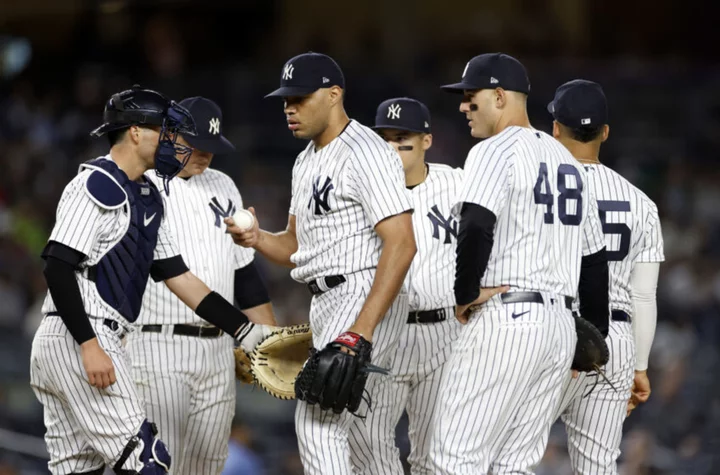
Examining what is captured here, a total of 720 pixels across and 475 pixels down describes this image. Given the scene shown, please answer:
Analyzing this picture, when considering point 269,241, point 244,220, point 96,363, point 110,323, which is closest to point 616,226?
point 269,241

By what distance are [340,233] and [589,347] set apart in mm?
1094

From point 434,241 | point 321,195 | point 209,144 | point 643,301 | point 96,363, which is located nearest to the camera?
point 96,363

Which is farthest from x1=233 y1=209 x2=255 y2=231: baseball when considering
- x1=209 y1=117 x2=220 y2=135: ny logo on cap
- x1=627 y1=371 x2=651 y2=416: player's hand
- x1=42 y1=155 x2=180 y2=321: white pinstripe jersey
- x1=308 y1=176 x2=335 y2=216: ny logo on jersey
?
x1=627 y1=371 x2=651 y2=416: player's hand

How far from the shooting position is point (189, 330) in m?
5.92

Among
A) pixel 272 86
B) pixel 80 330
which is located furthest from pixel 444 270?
pixel 272 86

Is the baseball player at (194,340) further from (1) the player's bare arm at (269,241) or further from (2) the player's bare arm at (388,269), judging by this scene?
(2) the player's bare arm at (388,269)

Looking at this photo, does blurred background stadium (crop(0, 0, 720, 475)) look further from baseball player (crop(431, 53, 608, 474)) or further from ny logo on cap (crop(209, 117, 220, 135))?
baseball player (crop(431, 53, 608, 474))

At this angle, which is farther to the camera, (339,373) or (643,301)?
(643,301)

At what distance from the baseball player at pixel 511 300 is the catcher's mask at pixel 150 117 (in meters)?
1.23

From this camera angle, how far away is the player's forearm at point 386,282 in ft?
15.4

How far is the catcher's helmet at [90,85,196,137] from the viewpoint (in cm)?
504

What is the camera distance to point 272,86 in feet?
45.9

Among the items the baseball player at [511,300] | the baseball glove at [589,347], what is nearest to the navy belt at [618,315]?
the baseball glove at [589,347]

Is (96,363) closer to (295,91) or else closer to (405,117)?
(295,91)
